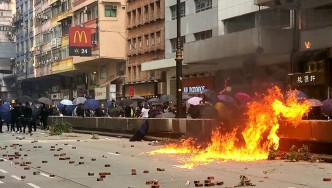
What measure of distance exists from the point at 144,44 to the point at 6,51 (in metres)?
49.0

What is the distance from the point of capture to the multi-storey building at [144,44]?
5044 centimetres

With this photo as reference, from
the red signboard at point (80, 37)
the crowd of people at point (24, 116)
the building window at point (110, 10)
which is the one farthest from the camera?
the building window at point (110, 10)

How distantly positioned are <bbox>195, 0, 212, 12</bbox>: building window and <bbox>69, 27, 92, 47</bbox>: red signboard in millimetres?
14259

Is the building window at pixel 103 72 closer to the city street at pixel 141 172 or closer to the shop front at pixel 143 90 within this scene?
the shop front at pixel 143 90

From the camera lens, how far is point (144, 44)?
5441 cm

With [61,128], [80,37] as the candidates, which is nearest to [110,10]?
[80,37]

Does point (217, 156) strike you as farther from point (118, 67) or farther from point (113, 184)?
point (118, 67)

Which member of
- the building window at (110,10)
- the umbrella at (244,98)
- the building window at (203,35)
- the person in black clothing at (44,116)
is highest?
the building window at (110,10)

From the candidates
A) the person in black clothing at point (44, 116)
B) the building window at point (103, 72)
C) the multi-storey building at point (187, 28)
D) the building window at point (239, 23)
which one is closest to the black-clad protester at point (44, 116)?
the person in black clothing at point (44, 116)

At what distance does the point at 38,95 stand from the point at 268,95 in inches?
2757

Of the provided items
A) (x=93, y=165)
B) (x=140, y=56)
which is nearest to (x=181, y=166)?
(x=93, y=165)

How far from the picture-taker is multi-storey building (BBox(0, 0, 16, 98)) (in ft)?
316

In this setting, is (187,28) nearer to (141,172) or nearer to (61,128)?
(61,128)

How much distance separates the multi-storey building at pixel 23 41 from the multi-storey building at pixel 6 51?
10.4ft
